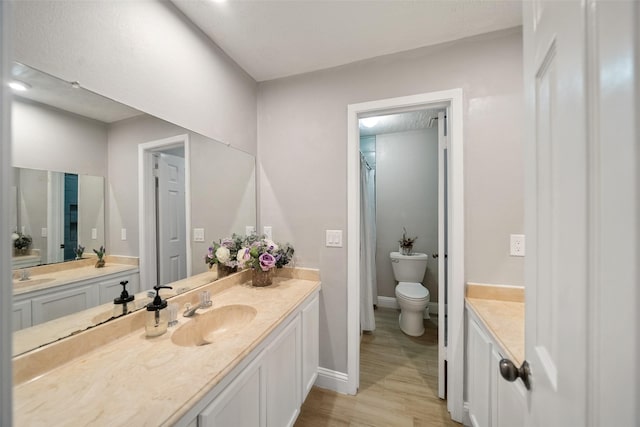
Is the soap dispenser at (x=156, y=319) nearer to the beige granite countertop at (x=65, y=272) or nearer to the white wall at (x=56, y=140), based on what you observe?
the beige granite countertop at (x=65, y=272)

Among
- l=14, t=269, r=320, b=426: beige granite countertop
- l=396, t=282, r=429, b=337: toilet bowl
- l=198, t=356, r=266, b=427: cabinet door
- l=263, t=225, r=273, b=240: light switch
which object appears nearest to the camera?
l=14, t=269, r=320, b=426: beige granite countertop

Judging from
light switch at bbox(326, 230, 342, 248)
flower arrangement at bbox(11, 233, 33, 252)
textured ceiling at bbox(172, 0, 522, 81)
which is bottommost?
light switch at bbox(326, 230, 342, 248)

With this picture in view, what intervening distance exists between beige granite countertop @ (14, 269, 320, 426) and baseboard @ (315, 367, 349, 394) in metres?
0.98

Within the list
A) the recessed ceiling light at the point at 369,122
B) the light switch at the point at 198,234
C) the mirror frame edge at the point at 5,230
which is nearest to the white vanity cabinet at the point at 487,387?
the mirror frame edge at the point at 5,230

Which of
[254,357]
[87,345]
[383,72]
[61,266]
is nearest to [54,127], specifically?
[61,266]

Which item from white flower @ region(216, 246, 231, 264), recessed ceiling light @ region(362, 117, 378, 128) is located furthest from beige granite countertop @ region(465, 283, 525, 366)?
recessed ceiling light @ region(362, 117, 378, 128)

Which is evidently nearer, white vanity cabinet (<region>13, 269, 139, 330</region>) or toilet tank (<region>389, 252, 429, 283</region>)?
white vanity cabinet (<region>13, 269, 139, 330</region>)

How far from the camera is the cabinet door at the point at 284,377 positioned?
3.54 ft

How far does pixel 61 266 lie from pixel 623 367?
150 cm

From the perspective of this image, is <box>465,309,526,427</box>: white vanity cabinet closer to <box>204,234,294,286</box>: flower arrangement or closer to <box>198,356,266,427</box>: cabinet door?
<box>198,356,266,427</box>: cabinet door

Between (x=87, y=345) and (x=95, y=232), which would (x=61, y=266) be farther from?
(x=87, y=345)

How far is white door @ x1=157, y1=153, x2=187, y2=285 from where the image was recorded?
1256mm

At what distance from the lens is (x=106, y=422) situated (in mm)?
573

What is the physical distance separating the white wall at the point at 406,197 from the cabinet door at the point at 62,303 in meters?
2.98
